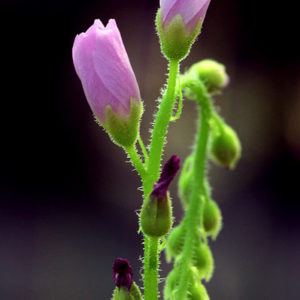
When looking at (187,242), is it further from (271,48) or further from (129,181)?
(271,48)

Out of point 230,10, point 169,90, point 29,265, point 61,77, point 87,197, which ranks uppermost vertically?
point 230,10

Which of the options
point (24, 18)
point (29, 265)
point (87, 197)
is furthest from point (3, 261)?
point (24, 18)

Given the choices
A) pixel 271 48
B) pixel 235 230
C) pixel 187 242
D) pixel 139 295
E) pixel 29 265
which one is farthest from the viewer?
pixel 271 48

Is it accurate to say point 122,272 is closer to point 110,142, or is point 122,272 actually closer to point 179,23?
point 179,23

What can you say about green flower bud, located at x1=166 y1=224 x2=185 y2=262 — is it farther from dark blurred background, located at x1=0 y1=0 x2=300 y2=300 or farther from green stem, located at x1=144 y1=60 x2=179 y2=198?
dark blurred background, located at x1=0 y1=0 x2=300 y2=300

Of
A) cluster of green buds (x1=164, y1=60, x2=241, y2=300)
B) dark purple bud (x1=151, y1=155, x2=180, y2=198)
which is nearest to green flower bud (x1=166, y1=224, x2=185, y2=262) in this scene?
cluster of green buds (x1=164, y1=60, x2=241, y2=300)

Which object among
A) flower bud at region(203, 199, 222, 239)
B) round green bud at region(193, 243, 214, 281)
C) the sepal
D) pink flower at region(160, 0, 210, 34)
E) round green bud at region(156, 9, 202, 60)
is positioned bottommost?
round green bud at region(193, 243, 214, 281)
